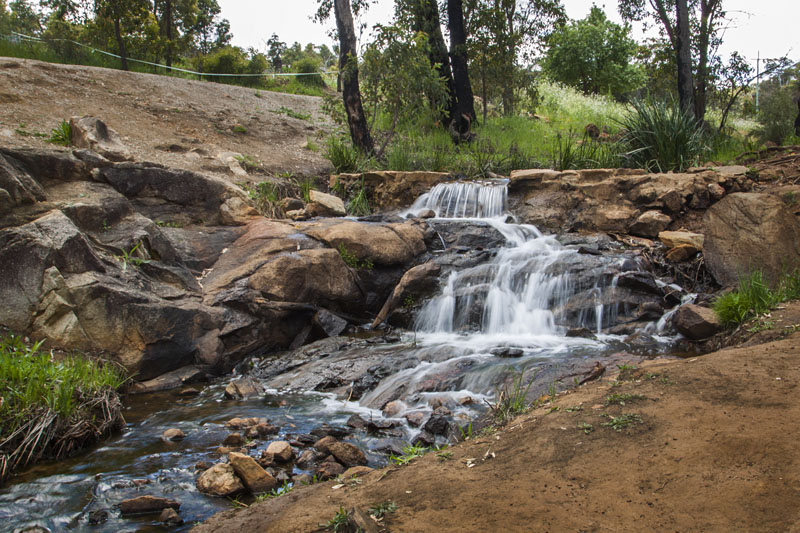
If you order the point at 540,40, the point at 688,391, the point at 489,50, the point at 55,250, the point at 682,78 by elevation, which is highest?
the point at 540,40

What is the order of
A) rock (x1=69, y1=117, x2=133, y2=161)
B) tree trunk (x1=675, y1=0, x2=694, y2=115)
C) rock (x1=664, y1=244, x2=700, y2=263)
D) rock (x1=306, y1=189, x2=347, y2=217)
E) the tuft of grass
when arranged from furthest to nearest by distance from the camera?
1. tree trunk (x1=675, y1=0, x2=694, y2=115)
2. rock (x1=306, y1=189, x2=347, y2=217)
3. the tuft of grass
4. rock (x1=69, y1=117, x2=133, y2=161)
5. rock (x1=664, y1=244, x2=700, y2=263)

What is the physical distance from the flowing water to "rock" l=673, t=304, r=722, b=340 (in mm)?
266

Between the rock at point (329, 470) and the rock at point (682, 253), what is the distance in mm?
5500

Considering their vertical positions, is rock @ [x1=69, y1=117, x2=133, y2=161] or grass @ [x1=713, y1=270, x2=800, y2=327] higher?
rock @ [x1=69, y1=117, x2=133, y2=161]

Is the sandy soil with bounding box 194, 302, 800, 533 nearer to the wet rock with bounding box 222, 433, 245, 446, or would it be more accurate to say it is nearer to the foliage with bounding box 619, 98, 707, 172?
the wet rock with bounding box 222, 433, 245, 446

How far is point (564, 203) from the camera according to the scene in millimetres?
9078

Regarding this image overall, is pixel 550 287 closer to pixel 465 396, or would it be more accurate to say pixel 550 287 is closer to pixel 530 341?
pixel 530 341

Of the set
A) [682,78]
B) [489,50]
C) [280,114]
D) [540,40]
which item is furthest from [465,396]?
[540,40]

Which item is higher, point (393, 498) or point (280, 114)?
point (280, 114)

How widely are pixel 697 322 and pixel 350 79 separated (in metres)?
8.88

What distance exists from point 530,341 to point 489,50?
12.3 meters

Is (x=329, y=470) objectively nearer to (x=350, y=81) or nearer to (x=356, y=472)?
(x=356, y=472)

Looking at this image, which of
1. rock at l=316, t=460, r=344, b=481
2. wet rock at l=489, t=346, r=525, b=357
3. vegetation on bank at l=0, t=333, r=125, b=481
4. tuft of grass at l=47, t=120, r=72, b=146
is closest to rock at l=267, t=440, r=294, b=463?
rock at l=316, t=460, r=344, b=481

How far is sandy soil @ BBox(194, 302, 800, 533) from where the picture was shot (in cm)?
197
